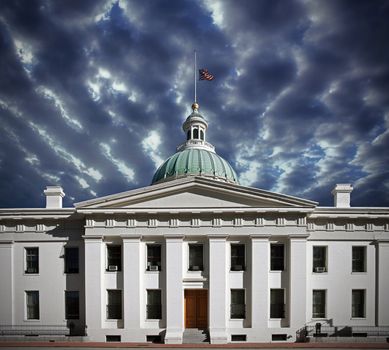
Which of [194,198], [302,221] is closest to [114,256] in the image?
[194,198]

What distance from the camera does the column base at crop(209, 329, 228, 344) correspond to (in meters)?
19.6

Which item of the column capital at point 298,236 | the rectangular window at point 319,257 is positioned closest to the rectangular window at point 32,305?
the column capital at point 298,236

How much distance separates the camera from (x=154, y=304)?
2081 cm

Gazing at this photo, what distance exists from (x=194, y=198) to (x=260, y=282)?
738 centimetres

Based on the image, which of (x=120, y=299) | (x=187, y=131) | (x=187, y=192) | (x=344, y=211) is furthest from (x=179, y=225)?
(x=187, y=131)

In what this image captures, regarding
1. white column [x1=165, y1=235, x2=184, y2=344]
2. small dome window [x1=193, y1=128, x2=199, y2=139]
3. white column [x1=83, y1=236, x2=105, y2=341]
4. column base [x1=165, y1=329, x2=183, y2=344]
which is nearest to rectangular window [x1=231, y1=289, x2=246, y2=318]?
white column [x1=165, y1=235, x2=184, y2=344]

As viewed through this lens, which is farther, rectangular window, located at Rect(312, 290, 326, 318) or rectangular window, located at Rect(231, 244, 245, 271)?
rectangular window, located at Rect(312, 290, 326, 318)

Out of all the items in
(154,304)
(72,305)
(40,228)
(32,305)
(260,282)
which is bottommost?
(32,305)

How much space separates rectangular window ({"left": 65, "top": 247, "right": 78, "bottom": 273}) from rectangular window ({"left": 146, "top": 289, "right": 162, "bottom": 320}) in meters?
5.90

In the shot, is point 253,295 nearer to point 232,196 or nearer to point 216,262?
point 216,262

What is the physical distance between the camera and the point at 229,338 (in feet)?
66.1

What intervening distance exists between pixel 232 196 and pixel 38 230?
1463 cm

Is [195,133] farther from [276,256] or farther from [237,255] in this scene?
[276,256]

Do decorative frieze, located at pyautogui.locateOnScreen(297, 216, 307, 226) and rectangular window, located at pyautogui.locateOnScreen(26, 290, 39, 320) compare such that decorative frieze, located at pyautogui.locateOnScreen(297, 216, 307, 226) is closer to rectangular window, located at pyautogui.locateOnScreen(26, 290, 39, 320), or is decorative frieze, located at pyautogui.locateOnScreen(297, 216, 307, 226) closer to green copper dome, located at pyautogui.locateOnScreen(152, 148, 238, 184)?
green copper dome, located at pyautogui.locateOnScreen(152, 148, 238, 184)
